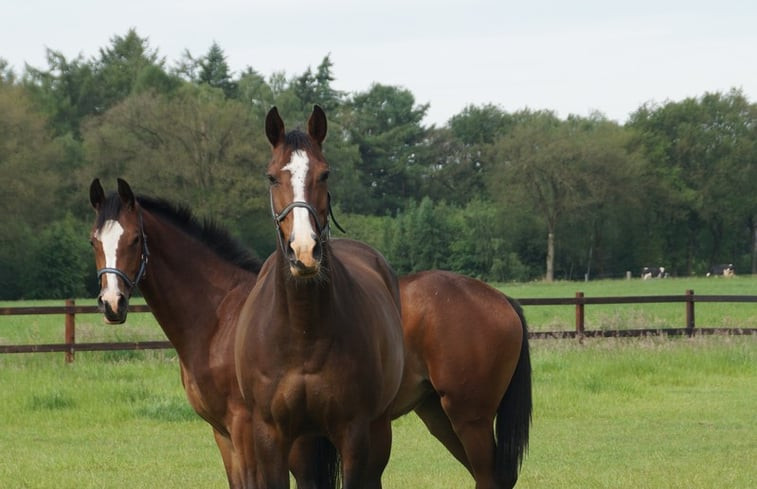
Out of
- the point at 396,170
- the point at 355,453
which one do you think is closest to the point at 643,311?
the point at 355,453

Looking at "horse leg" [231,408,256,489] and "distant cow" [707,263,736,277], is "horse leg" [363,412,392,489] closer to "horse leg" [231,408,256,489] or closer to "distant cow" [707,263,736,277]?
"horse leg" [231,408,256,489]

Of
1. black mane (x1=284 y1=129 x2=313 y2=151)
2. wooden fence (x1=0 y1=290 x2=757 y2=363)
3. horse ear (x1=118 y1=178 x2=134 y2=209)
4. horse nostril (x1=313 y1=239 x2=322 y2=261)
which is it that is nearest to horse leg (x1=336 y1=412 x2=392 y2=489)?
horse nostril (x1=313 y1=239 x2=322 y2=261)

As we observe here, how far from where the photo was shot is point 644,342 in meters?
16.4

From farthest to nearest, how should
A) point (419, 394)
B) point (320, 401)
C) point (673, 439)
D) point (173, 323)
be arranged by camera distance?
point (673, 439)
point (419, 394)
point (173, 323)
point (320, 401)

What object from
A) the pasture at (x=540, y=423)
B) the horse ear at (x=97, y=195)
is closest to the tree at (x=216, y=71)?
the pasture at (x=540, y=423)

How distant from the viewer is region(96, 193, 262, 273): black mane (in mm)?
6578

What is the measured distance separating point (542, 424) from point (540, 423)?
2.8 inches

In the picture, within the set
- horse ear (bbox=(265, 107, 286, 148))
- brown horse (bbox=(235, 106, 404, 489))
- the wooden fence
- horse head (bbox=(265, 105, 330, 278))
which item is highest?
horse ear (bbox=(265, 107, 286, 148))

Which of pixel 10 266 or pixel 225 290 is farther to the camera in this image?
pixel 10 266

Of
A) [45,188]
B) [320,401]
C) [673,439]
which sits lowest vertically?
[673,439]

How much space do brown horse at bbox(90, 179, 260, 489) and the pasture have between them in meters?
1.97

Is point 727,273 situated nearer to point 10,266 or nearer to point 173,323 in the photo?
point 10,266

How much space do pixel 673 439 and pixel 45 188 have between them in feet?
125

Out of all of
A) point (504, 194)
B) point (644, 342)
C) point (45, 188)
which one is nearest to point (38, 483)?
point (644, 342)
